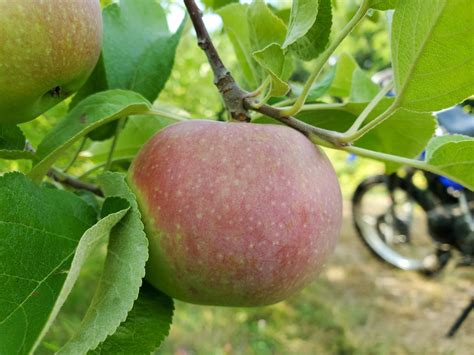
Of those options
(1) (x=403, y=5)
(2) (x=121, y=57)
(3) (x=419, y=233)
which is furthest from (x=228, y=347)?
(3) (x=419, y=233)

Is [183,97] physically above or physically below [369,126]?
below

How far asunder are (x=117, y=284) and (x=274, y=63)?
190mm

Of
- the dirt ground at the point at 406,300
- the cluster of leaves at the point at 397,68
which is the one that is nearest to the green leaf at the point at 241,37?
the cluster of leaves at the point at 397,68

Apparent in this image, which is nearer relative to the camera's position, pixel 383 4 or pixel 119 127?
pixel 383 4

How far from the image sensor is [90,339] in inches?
13.9

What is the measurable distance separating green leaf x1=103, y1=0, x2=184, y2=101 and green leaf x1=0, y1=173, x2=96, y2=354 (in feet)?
0.56

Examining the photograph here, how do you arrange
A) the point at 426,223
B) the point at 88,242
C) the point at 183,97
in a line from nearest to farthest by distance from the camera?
the point at 88,242, the point at 183,97, the point at 426,223

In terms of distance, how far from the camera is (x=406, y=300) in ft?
10.7

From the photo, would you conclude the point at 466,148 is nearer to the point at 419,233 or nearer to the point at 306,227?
the point at 306,227

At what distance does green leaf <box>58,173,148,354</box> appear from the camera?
36 cm

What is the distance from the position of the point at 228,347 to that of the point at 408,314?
1269 mm

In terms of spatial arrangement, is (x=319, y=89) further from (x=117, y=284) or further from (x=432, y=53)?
(x=117, y=284)

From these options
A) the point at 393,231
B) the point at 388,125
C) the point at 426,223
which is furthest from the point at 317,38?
the point at 393,231

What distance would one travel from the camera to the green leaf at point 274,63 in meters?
0.41
